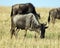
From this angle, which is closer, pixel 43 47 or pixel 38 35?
pixel 43 47

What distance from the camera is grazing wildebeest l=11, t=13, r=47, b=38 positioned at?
15.8m

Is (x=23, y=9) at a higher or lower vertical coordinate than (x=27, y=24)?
lower

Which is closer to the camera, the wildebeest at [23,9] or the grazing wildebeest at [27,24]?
the grazing wildebeest at [27,24]

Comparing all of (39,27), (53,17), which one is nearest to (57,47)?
(39,27)

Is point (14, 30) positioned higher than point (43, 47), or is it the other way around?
point (43, 47)

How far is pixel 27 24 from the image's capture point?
16109mm

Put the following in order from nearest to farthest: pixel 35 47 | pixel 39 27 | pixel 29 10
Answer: pixel 35 47, pixel 39 27, pixel 29 10

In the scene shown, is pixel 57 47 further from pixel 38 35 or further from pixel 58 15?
pixel 58 15

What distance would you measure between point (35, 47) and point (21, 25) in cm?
524

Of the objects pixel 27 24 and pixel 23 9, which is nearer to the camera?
pixel 27 24

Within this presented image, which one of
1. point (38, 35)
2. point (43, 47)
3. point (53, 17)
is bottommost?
point (53, 17)

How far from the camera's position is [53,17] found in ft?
86.3

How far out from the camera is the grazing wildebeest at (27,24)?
51.9 feet

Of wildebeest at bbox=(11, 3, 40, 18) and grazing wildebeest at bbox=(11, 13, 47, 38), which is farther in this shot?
wildebeest at bbox=(11, 3, 40, 18)
